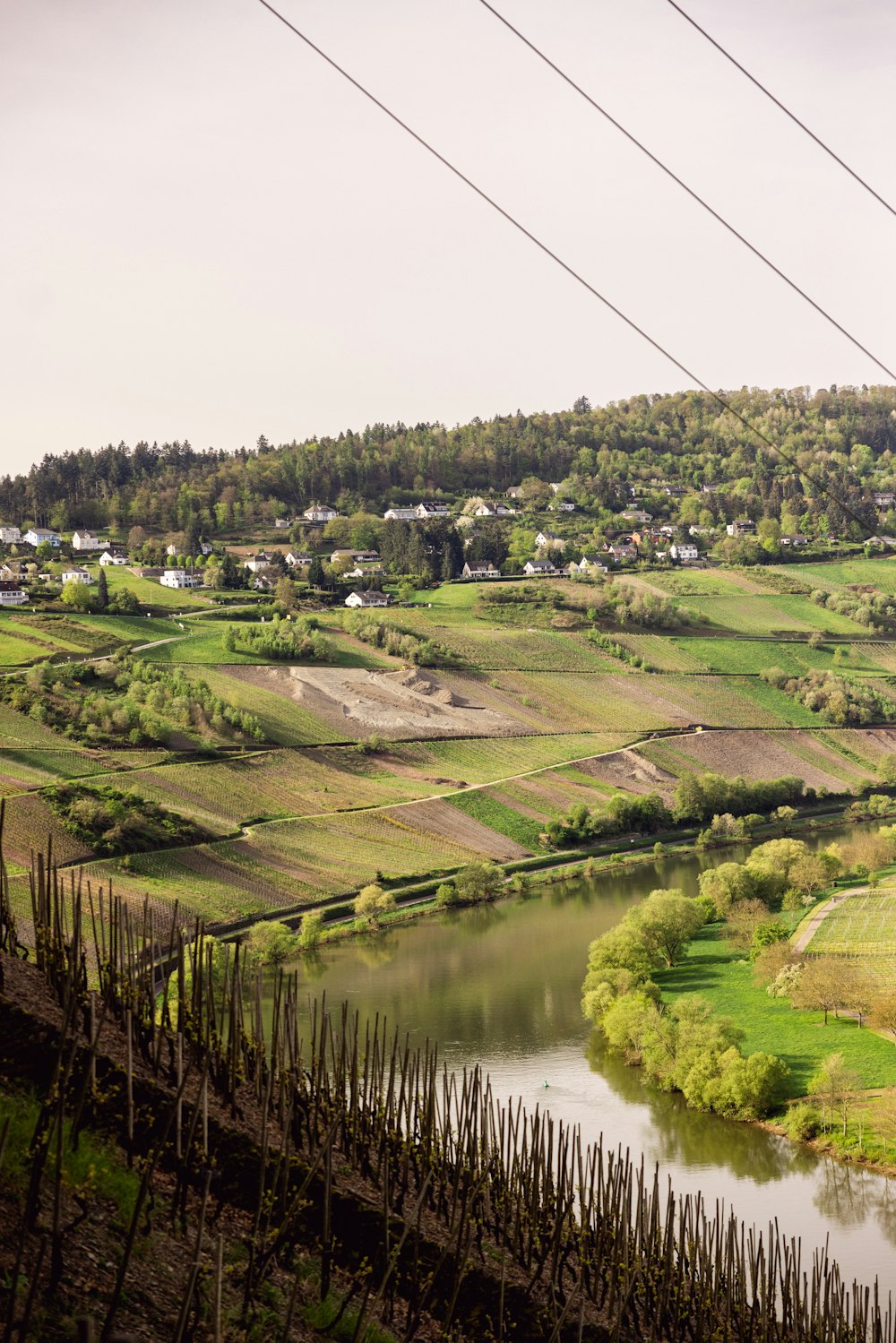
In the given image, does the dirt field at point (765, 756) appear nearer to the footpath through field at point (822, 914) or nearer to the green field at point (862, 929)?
the footpath through field at point (822, 914)

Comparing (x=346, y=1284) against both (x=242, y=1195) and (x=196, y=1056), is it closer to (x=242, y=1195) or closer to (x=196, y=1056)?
(x=242, y=1195)

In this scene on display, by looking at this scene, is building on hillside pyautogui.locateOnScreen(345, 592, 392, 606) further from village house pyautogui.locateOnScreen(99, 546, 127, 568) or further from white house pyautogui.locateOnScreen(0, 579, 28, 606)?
white house pyautogui.locateOnScreen(0, 579, 28, 606)

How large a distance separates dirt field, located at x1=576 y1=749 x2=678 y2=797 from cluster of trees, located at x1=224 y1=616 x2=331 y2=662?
62.5ft

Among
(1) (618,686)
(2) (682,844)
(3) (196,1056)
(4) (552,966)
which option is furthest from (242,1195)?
(1) (618,686)

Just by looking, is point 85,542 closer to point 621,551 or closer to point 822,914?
point 621,551

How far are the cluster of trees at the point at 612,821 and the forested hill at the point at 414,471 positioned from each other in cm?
7083

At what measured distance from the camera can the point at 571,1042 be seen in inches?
1590

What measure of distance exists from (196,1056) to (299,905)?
36.7 m

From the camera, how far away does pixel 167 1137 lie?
15430mm

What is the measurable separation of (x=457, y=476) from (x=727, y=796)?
102472mm

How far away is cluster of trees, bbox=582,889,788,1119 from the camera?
114 ft

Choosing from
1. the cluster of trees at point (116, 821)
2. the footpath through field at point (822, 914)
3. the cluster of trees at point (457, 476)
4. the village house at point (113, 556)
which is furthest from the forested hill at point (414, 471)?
the footpath through field at point (822, 914)

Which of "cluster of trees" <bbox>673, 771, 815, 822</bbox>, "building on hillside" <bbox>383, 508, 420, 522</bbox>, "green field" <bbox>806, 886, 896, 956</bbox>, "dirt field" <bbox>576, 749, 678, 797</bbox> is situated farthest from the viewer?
"building on hillside" <bbox>383, 508, 420, 522</bbox>

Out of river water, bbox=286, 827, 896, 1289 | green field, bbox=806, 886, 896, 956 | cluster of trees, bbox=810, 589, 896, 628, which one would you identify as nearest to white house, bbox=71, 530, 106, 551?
cluster of trees, bbox=810, 589, 896, 628
